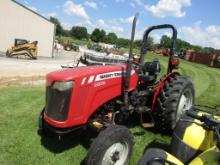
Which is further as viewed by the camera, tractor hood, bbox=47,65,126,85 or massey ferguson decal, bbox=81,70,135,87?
massey ferguson decal, bbox=81,70,135,87

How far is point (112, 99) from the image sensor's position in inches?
191

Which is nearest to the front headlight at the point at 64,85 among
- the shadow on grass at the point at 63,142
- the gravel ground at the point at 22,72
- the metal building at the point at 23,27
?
the shadow on grass at the point at 63,142

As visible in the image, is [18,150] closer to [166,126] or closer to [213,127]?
[166,126]

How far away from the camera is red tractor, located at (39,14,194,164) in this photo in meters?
4.14

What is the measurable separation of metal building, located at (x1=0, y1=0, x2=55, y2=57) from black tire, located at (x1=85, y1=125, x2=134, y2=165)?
26362mm

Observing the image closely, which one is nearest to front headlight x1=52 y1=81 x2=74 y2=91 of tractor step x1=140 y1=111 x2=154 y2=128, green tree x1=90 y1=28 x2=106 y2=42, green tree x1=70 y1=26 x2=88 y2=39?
tractor step x1=140 y1=111 x2=154 y2=128

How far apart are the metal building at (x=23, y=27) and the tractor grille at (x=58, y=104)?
25805 mm

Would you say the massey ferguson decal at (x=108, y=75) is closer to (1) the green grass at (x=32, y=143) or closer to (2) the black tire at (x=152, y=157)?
(1) the green grass at (x=32, y=143)

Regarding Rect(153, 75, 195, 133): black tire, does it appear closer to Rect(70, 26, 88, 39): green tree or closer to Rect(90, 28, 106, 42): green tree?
Rect(90, 28, 106, 42): green tree

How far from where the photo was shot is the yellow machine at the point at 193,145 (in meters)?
3.11

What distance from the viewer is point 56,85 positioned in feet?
13.8

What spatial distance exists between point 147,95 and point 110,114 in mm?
978

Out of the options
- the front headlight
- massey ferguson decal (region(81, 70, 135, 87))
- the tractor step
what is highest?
massey ferguson decal (region(81, 70, 135, 87))

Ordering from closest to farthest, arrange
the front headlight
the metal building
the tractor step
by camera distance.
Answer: the front headlight → the tractor step → the metal building
